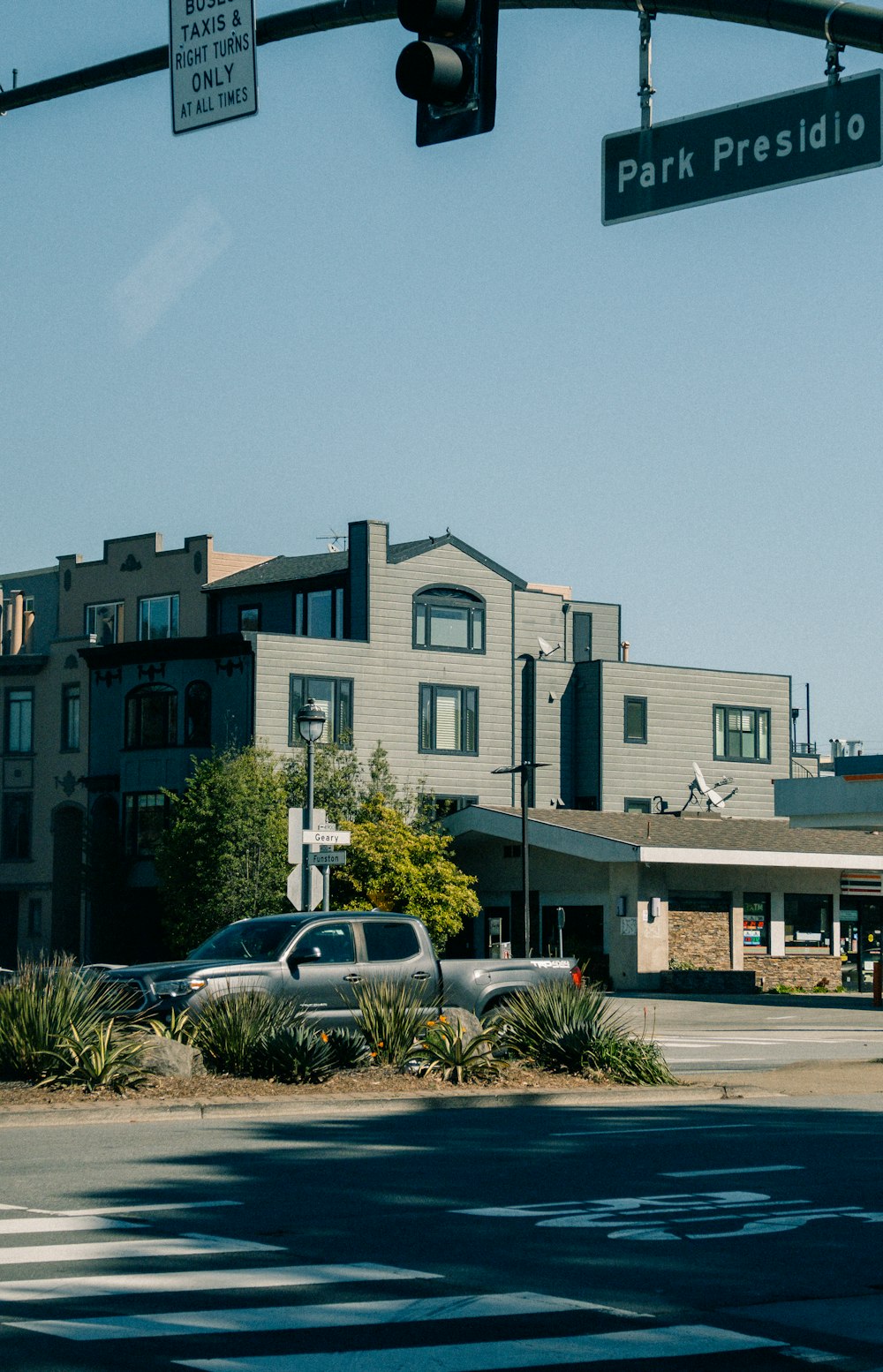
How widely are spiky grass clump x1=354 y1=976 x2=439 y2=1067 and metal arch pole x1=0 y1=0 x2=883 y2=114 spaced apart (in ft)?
31.9

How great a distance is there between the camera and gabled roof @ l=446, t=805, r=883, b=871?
51250 mm

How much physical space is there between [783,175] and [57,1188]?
286 inches

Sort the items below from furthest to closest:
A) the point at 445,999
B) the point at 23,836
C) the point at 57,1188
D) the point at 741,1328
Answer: the point at 23,836
the point at 445,999
the point at 57,1188
the point at 741,1328

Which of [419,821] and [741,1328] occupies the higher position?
[419,821]

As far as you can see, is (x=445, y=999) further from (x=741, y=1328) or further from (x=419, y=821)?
(x=419, y=821)

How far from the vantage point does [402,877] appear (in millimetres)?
50969

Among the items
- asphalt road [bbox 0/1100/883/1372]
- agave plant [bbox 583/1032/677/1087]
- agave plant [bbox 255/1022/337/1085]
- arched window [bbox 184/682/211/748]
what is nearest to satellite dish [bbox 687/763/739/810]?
arched window [bbox 184/682/211/748]

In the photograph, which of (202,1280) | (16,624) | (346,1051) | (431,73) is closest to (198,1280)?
(202,1280)

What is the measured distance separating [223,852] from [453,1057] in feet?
107

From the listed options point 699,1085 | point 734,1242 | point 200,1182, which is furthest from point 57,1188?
point 699,1085

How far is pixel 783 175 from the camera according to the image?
9391 mm

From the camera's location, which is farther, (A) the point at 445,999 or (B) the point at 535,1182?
(A) the point at 445,999

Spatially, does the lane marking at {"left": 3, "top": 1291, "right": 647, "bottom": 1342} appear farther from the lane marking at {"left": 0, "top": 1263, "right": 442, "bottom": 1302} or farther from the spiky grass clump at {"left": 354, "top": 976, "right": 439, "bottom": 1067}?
the spiky grass clump at {"left": 354, "top": 976, "right": 439, "bottom": 1067}

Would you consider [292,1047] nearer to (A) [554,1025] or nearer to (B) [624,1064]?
(A) [554,1025]
